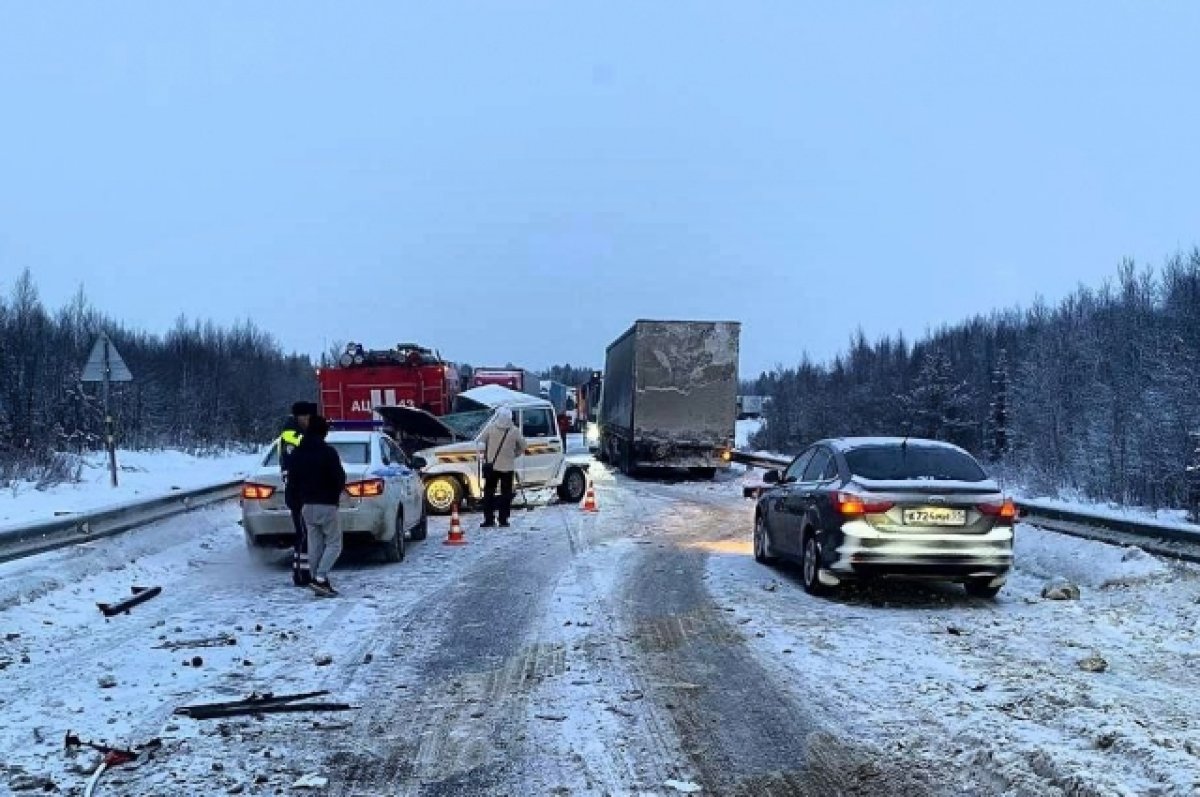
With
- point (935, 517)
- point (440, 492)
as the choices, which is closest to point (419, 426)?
point (440, 492)

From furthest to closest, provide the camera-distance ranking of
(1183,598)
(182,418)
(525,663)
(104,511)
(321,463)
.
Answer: (182,418)
(104,511)
(321,463)
(1183,598)
(525,663)

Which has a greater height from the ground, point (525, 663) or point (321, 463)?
point (321, 463)

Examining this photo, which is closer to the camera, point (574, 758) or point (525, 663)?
point (574, 758)

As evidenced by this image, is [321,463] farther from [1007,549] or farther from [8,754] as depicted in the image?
[1007,549]

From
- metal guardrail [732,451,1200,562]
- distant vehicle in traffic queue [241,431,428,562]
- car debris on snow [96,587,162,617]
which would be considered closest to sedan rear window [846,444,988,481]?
metal guardrail [732,451,1200,562]

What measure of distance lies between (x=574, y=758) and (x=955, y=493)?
5.38 metres

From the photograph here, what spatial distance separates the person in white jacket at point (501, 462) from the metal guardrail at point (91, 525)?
432 centimetres

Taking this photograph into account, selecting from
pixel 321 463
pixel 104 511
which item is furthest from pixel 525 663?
pixel 104 511

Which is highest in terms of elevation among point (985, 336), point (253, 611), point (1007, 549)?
point (985, 336)

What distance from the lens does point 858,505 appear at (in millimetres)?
9094

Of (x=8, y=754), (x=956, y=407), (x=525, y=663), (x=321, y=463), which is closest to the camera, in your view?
(x=8, y=754)

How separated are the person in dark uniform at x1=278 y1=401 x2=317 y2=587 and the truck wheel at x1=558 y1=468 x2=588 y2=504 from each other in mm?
9579

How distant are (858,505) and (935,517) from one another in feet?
2.22

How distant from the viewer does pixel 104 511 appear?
1127 centimetres
